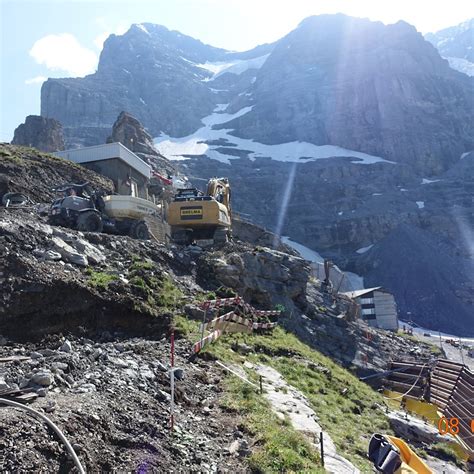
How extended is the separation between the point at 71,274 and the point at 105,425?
646 cm

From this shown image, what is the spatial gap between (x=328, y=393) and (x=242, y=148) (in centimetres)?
14570

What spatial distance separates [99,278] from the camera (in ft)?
37.9

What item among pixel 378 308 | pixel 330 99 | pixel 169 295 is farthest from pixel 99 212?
pixel 330 99

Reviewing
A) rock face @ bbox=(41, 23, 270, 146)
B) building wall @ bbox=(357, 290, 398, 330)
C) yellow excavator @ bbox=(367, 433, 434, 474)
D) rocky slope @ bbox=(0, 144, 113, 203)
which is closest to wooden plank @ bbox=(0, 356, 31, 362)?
yellow excavator @ bbox=(367, 433, 434, 474)

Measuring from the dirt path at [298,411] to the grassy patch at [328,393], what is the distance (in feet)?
0.93

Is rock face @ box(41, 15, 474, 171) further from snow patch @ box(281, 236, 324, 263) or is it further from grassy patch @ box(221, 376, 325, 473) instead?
grassy patch @ box(221, 376, 325, 473)

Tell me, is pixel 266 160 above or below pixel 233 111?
below

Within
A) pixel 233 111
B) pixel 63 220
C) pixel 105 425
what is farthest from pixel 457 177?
pixel 105 425

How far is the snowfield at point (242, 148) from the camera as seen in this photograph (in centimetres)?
14125

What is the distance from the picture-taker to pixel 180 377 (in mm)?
8102

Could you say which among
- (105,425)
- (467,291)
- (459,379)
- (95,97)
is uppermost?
(95,97)

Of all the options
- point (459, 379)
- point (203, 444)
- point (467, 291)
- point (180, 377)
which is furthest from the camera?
point (467, 291)

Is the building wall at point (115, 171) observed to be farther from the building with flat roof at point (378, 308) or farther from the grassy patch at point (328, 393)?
the building with flat roof at point (378, 308)

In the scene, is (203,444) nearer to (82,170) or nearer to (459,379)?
(459,379)
